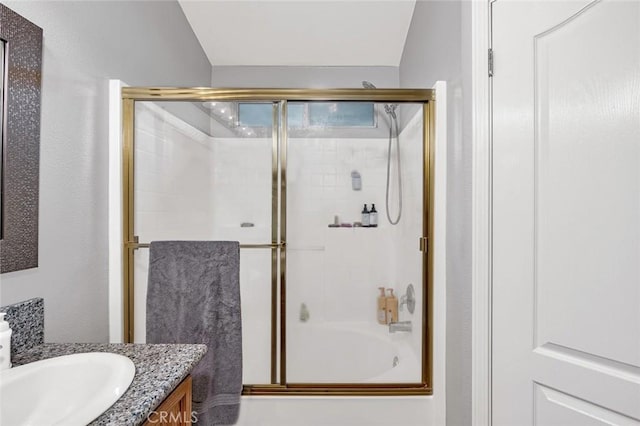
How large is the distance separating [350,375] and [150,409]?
1304 mm

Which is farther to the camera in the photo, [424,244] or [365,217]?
[365,217]

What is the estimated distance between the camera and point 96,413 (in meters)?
0.65

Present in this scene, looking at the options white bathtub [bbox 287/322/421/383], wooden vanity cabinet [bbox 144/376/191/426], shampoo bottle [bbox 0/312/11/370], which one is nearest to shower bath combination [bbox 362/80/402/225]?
white bathtub [bbox 287/322/421/383]

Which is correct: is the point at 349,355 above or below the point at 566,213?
below

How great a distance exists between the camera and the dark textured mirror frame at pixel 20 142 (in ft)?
3.31

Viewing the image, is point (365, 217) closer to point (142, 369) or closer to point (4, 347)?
point (142, 369)

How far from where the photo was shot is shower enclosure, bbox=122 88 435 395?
1.68 meters

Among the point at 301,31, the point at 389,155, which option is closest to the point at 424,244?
the point at 389,155

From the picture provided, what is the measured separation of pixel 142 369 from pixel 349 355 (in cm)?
140

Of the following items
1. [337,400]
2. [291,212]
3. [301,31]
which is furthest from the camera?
[301,31]

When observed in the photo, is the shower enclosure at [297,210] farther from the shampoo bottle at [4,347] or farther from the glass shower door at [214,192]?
the shampoo bottle at [4,347]

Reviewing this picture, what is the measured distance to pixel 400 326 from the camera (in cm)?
202

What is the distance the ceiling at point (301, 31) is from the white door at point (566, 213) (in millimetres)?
1336

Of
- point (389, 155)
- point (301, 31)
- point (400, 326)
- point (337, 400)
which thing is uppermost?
point (301, 31)
